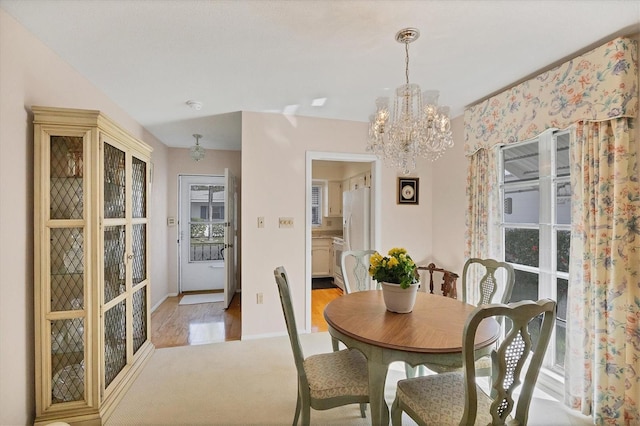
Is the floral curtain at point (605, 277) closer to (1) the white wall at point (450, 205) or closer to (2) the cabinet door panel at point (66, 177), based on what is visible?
(1) the white wall at point (450, 205)

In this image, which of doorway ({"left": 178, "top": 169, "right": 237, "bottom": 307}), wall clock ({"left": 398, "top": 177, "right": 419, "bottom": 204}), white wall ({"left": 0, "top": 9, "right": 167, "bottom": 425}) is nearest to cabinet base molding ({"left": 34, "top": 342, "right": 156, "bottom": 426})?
white wall ({"left": 0, "top": 9, "right": 167, "bottom": 425})

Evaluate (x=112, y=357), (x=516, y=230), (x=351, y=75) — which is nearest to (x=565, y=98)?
(x=516, y=230)

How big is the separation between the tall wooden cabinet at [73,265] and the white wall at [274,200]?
1302mm

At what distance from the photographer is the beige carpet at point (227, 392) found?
1964mm

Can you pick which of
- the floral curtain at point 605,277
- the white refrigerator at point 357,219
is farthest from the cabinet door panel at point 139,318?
the floral curtain at point 605,277

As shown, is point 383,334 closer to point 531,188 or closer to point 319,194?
point 531,188

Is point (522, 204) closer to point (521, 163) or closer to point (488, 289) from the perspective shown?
point (521, 163)

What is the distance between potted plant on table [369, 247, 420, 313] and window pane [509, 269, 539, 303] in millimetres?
1448

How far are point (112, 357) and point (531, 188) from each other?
3621 millimetres

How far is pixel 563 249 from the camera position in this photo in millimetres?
2299

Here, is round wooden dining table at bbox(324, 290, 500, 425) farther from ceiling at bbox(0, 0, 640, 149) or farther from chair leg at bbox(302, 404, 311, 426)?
ceiling at bbox(0, 0, 640, 149)

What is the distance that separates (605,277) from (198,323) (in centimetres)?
391

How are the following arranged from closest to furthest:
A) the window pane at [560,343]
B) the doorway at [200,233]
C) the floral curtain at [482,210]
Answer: the window pane at [560,343] → the floral curtain at [482,210] → the doorway at [200,233]

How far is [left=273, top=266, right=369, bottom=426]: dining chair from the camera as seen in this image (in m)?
1.56
